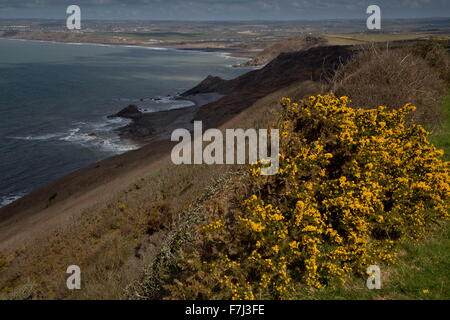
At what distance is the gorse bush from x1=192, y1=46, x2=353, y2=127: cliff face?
37.0m

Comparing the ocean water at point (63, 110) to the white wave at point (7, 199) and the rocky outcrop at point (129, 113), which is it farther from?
the rocky outcrop at point (129, 113)

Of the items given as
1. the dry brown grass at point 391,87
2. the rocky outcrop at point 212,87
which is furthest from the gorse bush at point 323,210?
the rocky outcrop at point 212,87

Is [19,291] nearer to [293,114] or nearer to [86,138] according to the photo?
[293,114]

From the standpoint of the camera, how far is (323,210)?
6973 mm

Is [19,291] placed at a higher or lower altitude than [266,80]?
lower

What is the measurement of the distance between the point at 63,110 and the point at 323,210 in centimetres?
6564

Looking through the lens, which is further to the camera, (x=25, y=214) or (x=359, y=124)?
(x=25, y=214)

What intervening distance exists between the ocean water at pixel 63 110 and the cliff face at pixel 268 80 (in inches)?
445

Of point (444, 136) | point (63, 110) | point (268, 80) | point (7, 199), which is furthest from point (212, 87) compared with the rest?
point (444, 136)

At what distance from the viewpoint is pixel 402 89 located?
1417 cm

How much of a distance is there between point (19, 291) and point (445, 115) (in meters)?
18.9

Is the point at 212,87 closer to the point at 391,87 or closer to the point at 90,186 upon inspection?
the point at 90,186

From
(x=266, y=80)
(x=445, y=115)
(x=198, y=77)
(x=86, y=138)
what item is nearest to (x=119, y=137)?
(x=86, y=138)

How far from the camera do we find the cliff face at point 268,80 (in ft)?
168
